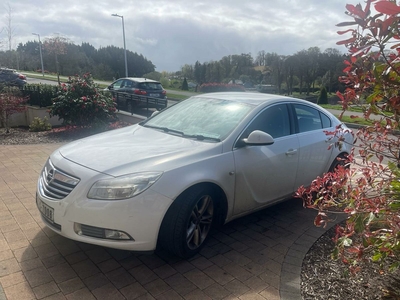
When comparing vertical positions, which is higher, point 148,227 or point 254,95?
point 254,95

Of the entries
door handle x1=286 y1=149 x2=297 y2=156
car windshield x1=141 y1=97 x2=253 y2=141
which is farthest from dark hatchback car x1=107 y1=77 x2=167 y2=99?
door handle x1=286 y1=149 x2=297 y2=156

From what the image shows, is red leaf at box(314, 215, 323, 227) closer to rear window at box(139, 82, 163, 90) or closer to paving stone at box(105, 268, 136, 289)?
paving stone at box(105, 268, 136, 289)

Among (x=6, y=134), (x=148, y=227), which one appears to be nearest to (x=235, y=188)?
(x=148, y=227)

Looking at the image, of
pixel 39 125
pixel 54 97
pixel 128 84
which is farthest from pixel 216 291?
pixel 128 84

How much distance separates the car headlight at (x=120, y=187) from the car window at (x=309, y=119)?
2.45 meters

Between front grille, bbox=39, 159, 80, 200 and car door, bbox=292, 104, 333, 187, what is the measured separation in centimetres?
276

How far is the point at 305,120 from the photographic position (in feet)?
15.3

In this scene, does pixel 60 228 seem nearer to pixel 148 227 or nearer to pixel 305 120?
pixel 148 227

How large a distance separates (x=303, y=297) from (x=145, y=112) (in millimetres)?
10951

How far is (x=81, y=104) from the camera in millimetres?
9484

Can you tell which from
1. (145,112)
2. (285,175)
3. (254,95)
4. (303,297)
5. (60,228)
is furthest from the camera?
(145,112)

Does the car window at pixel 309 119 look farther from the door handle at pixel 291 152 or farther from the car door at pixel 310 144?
the door handle at pixel 291 152

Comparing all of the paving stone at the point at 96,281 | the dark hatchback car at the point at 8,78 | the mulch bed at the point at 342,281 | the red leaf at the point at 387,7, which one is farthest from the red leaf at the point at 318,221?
the dark hatchback car at the point at 8,78

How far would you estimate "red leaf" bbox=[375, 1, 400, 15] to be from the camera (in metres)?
1.48
